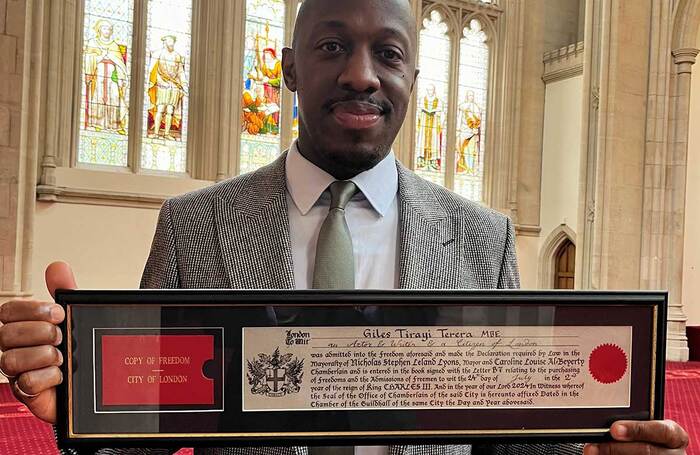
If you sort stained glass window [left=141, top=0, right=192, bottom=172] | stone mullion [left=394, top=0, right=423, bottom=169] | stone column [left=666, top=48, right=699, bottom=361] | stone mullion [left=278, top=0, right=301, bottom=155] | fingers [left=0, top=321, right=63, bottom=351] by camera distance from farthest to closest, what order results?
stone mullion [left=394, top=0, right=423, bottom=169] → stone mullion [left=278, top=0, right=301, bottom=155] → stained glass window [left=141, top=0, right=192, bottom=172] → stone column [left=666, top=48, right=699, bottom=361] → fingers [left=0, top=321, right=63, bottom=351]

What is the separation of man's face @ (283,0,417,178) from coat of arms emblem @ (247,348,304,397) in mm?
386

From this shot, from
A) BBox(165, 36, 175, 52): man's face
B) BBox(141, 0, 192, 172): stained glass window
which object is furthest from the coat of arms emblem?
BBox(165, 36, 175, 52): man's face

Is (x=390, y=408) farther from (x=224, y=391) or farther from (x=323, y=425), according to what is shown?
(x=224, y=391)

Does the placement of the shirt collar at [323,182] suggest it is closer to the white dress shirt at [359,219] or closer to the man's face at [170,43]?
the white dress shirt at [359,219]

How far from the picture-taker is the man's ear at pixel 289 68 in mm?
1355

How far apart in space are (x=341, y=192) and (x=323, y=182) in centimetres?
4

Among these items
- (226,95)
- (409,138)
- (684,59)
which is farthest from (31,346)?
(409,138)

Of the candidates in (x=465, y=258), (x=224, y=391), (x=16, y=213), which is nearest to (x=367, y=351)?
(x=224, y=391)

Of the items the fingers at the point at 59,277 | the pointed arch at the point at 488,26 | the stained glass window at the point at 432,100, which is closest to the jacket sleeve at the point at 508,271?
the fingers at the point at 59,277

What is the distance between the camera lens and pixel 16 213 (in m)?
7.09

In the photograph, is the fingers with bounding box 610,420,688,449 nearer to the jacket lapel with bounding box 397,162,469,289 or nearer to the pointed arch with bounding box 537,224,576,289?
the jacket lapel with bounding box 397,162,469,289

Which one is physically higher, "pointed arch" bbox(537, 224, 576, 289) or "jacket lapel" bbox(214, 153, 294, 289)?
"jacket lapel" bbox(214, 153, 294, 289)

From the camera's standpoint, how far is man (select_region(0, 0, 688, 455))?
1.23 meters

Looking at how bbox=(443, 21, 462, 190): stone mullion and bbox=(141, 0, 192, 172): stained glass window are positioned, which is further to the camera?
bbox=(443, 21, 462, 190): stone mullion
